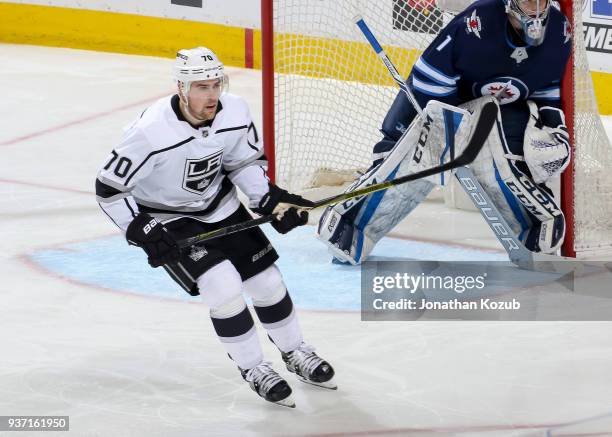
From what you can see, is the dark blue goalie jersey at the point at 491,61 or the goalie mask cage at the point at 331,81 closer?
the dark blue goalie jersey at the point at 491,61

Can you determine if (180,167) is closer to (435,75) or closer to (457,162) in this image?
(457,162)

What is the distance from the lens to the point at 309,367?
317 cm

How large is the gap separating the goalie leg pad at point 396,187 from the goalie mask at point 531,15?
1.07 feet

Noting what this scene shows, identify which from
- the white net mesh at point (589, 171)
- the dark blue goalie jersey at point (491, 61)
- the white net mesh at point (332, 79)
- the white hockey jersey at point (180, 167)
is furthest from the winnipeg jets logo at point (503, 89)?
the white hockey jersey at point (180, 167)

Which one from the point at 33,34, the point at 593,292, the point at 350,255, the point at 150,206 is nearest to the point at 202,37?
the point at 33,34

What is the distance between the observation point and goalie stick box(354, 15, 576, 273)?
4.09 meters

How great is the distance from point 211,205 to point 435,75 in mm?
1173

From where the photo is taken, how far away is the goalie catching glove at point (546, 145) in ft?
13.2

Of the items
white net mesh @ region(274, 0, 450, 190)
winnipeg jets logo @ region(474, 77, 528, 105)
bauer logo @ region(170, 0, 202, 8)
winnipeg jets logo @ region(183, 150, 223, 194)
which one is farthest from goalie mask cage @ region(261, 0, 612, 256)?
bauer logo @ region(170, 0, 202, 8)

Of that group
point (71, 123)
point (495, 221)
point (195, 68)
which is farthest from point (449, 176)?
point (71, 123)

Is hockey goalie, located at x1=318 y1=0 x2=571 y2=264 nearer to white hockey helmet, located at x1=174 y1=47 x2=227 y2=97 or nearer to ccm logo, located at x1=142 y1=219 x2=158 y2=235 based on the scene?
white hockey helmet, located at x1=174 y1=47 x2=227 y2=97

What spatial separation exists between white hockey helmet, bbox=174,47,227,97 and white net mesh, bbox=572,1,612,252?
158 centimetres

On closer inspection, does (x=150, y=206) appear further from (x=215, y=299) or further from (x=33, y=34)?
(x=33, y=34)

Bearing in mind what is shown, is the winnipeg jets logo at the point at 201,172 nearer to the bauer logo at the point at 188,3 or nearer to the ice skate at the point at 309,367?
the ice skate at the point at 309,367
